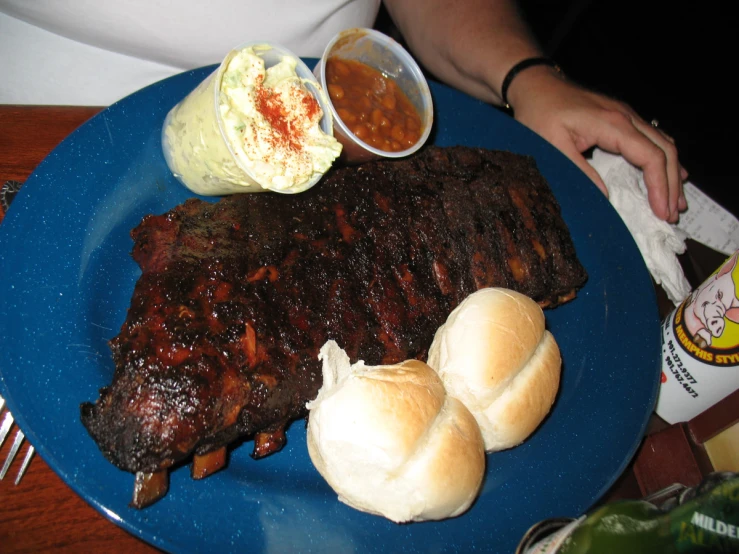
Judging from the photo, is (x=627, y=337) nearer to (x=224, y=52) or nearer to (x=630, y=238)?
(x=630, y=238)

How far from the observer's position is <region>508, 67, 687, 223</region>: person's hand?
135 inches

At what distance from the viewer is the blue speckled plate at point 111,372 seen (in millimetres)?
1841

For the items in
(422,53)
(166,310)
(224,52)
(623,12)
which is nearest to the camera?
(166,310)

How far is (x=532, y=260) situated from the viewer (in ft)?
8.68

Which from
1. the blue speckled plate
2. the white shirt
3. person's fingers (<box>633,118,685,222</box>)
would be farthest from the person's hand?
the white shirt

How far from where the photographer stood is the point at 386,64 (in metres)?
2.84

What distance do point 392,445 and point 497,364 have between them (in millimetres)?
585

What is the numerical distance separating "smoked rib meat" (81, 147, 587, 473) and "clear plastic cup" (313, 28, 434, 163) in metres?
0.12

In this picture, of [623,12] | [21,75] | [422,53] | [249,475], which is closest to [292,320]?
[249,475]

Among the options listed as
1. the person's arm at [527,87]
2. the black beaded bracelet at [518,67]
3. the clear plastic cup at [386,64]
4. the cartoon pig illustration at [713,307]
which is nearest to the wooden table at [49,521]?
the clear plastic cup at [386,64]

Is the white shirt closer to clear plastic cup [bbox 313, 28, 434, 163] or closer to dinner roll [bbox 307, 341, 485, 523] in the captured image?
clear plastic cup [bbox 313, 28, 434, 163]

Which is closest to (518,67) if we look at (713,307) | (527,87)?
(527,87)

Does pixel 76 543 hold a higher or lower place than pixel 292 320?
lower

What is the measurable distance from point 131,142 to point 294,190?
0.90 m
